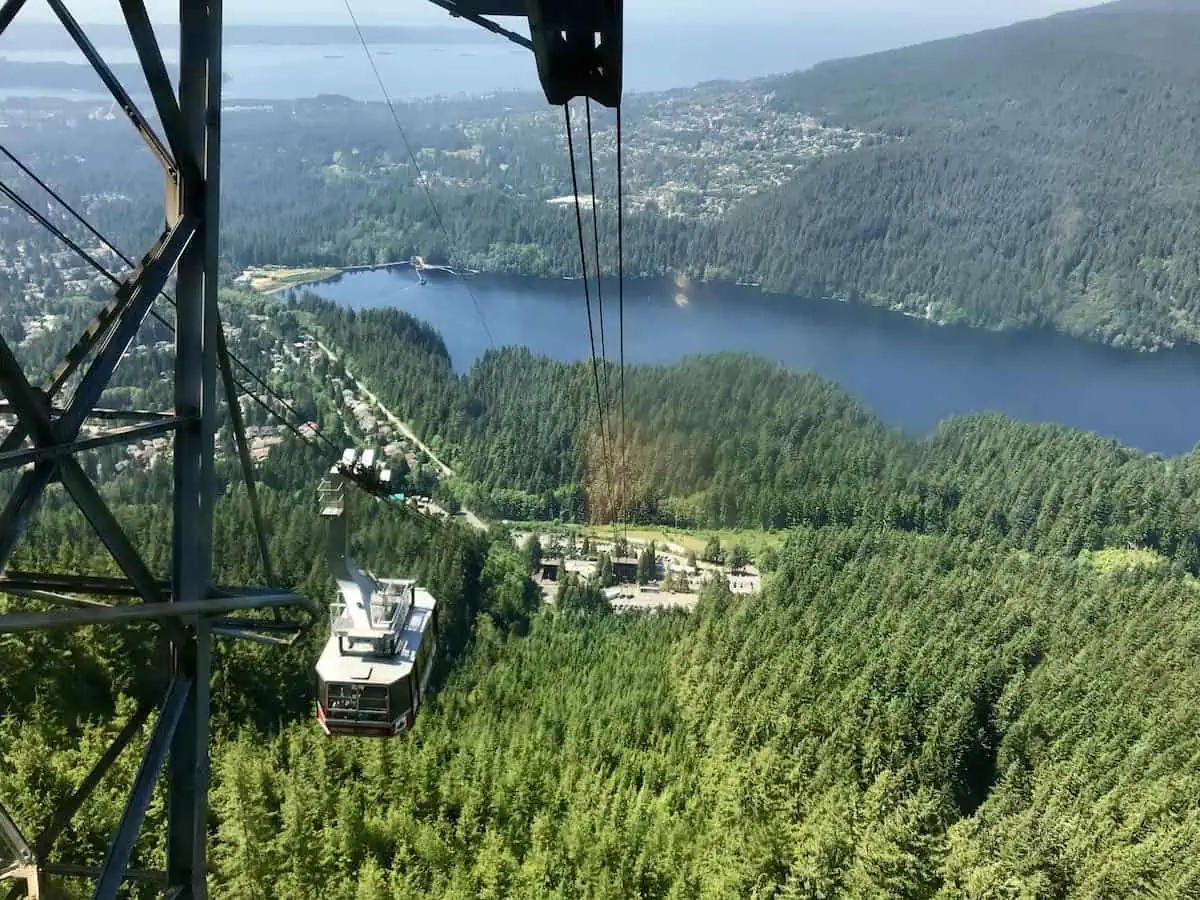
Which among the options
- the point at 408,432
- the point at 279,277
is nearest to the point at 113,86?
the point at 408,432

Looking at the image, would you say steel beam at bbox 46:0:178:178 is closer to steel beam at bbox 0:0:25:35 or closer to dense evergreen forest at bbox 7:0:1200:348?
steel beam at bbox 0:0:25:35

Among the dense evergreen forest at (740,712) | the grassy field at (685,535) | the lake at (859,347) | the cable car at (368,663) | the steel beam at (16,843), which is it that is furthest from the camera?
the lake at (859,347)

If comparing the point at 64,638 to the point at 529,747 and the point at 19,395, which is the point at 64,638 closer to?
the point at 529,747

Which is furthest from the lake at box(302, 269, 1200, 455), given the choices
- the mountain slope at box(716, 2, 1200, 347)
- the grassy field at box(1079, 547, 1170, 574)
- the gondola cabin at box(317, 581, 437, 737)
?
the gondola cabin at box(317, 581, 437, 737)

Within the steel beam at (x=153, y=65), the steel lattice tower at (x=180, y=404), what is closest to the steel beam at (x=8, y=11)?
the steel lattice tower at (x=180, y=404)

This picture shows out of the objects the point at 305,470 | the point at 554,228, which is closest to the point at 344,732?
the point at 305,470

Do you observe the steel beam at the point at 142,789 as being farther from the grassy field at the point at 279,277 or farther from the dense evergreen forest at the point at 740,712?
the grassy field at the point at 279,277
